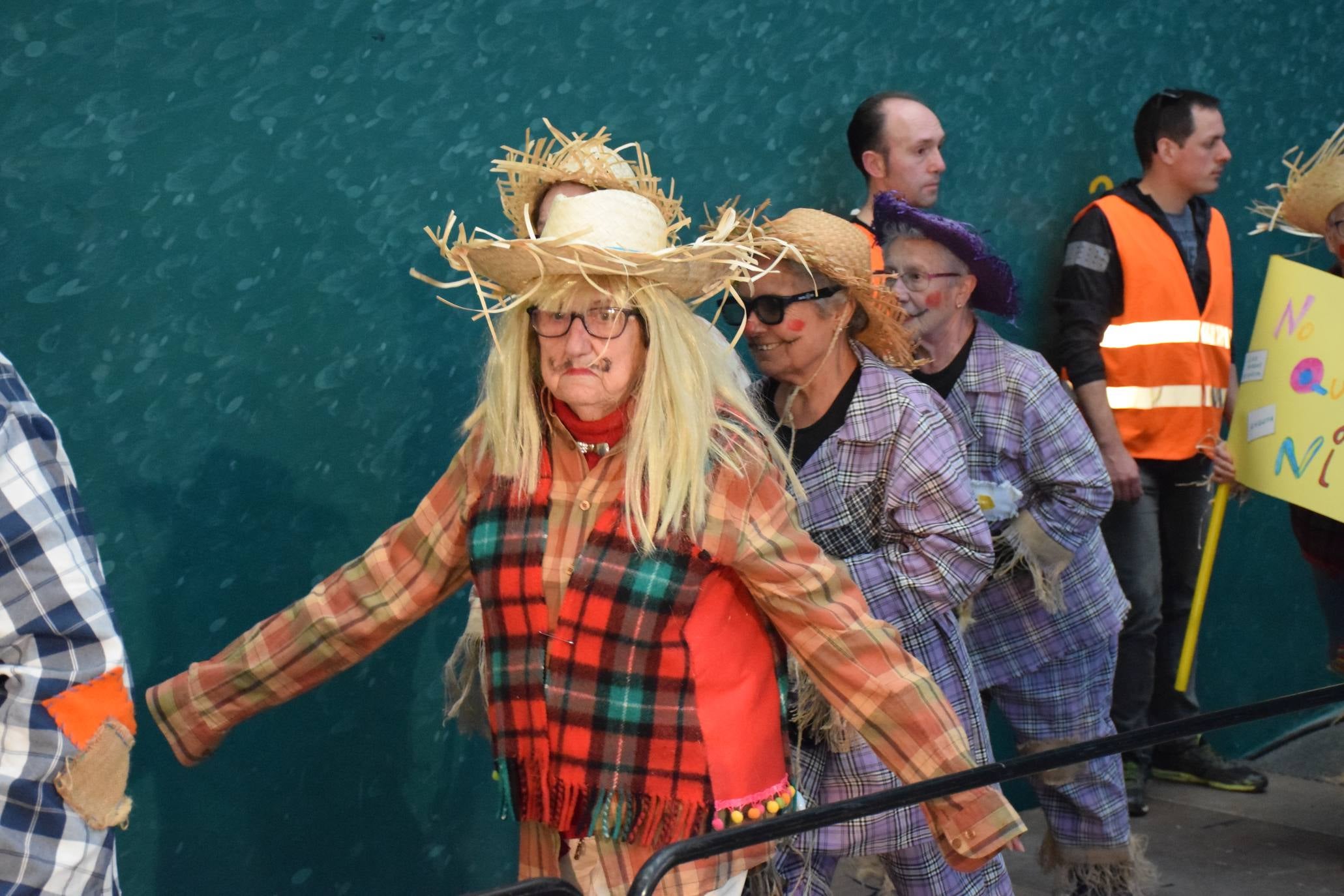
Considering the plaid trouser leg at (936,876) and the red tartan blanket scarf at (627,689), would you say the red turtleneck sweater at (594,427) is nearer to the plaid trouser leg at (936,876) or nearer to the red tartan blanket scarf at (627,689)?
the red tartan blanket scarf at (627,689)

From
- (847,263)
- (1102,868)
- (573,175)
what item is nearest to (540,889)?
(573,175)

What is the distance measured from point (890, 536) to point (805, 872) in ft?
2.37

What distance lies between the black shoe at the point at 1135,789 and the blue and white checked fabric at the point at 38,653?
3.92 metres

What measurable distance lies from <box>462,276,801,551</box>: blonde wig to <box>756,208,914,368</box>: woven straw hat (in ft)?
2.46

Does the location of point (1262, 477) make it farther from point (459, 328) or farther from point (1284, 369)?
point (459, 328)

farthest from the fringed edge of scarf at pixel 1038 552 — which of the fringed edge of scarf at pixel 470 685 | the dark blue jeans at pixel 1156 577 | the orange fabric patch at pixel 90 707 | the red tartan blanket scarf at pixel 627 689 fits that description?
the orange fabric patch at pixel 90 707

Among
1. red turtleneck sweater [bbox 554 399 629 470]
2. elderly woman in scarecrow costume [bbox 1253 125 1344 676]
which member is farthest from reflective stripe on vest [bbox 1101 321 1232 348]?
red turtleneck sweater [bbox 554 399 629 470]

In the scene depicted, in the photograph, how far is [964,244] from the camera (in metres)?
3.93

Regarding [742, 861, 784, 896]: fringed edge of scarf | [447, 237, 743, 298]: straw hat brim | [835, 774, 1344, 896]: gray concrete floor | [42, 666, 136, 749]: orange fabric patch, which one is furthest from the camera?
[835, 774, 1344, 896]: gray concrete floor

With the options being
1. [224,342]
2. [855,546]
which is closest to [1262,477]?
[855,546]

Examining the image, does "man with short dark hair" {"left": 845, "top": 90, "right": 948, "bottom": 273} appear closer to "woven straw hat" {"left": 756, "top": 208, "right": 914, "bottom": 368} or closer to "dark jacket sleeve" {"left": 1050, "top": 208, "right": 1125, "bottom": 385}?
"dark jacket sleeve" {"left": 1050, "top": 208, "right": 1125, "bottom": 385}

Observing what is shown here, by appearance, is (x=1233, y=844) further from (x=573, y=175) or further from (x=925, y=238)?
(x=573, y=175)

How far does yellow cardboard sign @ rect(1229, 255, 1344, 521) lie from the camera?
396 cm

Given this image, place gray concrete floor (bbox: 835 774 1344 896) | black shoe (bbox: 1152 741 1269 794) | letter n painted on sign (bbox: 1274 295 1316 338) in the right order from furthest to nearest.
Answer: black shoe (bbox: 1152 741 1269 794), gray concrete floor (bbox: 835 774 1344 896), letter n painted on sign (bbox: 1274 295 1316 338)
